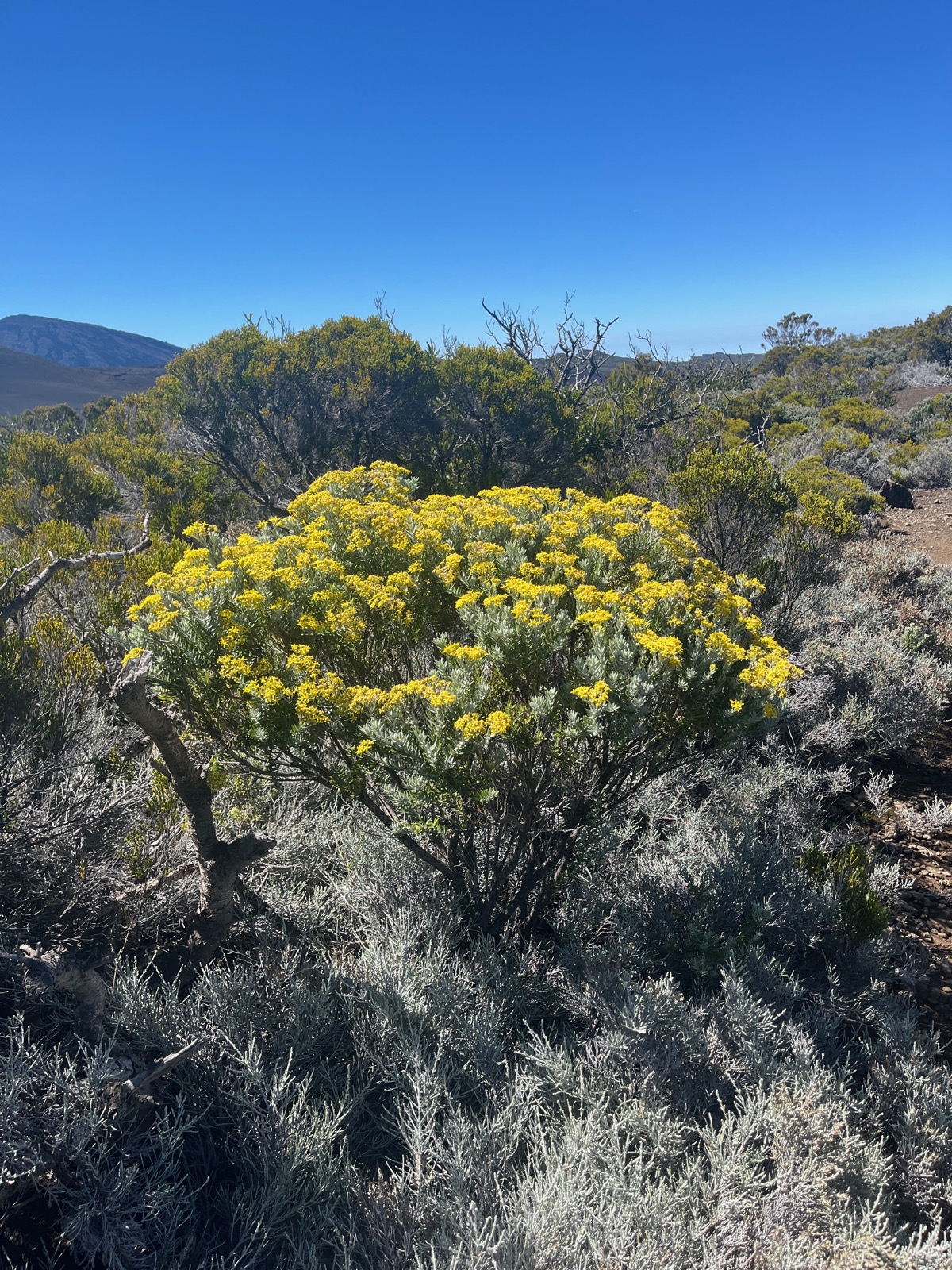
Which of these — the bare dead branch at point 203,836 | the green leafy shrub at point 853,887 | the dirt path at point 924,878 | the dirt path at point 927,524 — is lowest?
the dirt path at point 924,878

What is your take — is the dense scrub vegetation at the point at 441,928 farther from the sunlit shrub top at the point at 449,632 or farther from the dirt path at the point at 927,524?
the dirt path at the point at 927,524

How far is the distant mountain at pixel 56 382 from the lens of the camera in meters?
52.5

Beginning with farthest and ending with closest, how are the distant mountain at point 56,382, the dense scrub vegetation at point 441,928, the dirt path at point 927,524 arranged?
the distant mountain at point 56,382
the dirt path at point 927,524
the dense scrub vegetation at point 441,928

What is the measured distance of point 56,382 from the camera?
196 ft

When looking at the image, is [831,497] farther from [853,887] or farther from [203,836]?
[203,836]

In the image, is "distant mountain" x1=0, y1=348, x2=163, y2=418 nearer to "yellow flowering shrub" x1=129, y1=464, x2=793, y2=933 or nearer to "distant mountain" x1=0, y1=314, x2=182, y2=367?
"distant mountain" x1=0, y1=314, x2=182, y2=367

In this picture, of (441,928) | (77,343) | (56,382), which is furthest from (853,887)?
(77,343)

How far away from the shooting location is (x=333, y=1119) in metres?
2.04

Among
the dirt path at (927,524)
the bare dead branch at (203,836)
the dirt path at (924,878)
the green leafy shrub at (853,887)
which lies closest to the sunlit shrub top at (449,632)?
the bare dead branch at (203,836)

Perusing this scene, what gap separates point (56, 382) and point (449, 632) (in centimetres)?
7432

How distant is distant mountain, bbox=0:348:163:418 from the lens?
5253 cm

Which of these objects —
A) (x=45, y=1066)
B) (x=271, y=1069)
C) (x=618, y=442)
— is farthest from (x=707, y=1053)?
(x=618, y=442)

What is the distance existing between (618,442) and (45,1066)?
40.3ft

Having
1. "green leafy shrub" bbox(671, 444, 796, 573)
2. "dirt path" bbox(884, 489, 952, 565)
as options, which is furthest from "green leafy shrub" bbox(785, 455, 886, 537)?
"dirt path" bbox(884, 489, 952, 565)
